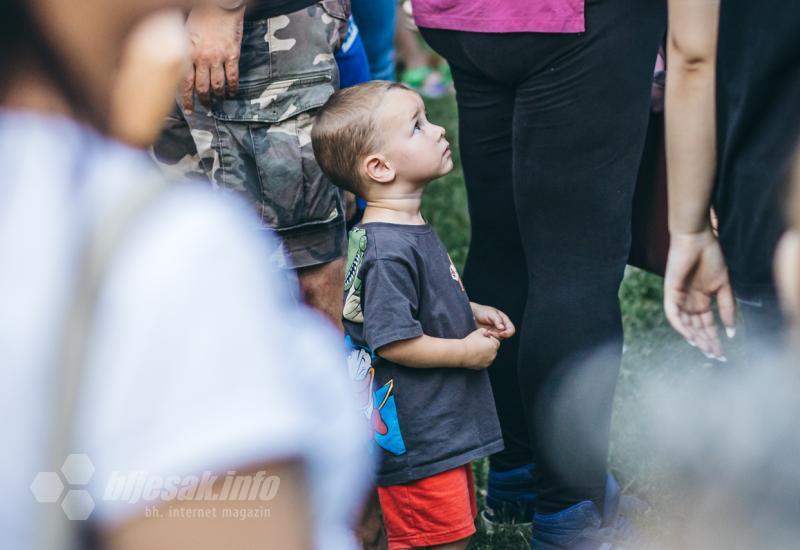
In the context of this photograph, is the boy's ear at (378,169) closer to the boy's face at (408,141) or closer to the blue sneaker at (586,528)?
the boy's face at (408,141)

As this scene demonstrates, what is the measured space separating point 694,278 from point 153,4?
4.05 feet

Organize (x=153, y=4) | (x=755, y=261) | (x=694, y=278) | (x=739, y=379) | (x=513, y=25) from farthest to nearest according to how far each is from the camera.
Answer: (x=739, y=379), (x=513, y=25), (x=694, y=278), (x=755, y=261), (x=153, y=4)

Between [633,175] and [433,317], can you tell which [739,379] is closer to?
[633,175]

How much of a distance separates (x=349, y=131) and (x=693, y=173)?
751 millimetres

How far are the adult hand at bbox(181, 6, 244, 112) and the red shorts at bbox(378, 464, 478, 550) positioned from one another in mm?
920

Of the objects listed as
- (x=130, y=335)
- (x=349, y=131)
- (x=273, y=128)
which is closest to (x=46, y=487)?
(x=130, y=335)

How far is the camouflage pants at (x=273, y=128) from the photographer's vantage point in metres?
2.29

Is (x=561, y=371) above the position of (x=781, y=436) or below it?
below

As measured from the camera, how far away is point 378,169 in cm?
213

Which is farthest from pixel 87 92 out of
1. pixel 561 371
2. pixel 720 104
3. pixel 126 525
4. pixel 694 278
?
pixel 561 371

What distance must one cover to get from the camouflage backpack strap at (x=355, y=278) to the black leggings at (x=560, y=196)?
338 mm

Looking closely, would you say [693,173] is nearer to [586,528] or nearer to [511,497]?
[586,528]

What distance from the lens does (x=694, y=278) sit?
1.79 meters

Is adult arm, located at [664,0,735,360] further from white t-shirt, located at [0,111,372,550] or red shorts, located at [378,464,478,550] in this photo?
white t-shirt, located at [0,111,372,550]
